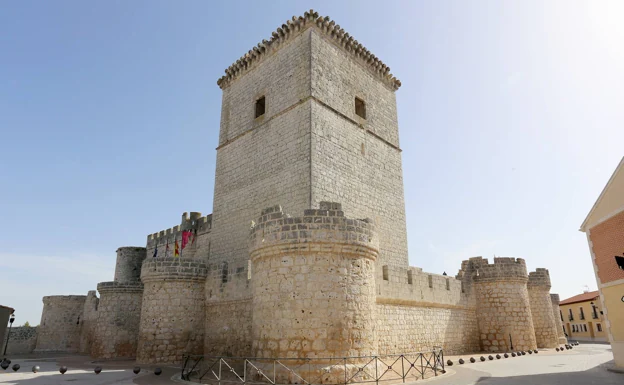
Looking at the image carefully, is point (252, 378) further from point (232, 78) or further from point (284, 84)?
point (232, 78)

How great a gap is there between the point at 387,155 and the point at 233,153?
690cm

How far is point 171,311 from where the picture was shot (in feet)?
46.2

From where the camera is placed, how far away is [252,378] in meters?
9.33

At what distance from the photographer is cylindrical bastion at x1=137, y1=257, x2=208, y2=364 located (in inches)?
538

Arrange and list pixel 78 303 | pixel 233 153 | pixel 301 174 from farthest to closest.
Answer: pixel 78 303
pixel 233 153
pixel 301 174

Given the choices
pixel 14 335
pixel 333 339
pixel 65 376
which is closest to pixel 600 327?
pixel 333 339

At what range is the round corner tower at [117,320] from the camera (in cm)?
1756

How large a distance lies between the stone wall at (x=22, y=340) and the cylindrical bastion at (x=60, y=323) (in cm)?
72

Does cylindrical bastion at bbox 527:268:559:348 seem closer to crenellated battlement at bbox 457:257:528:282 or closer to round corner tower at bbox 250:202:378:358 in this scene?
crenellated battlement at bbox 457:257:528:282

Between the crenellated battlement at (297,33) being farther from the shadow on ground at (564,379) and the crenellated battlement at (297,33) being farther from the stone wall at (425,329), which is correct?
the shadow on ground at (564,379)

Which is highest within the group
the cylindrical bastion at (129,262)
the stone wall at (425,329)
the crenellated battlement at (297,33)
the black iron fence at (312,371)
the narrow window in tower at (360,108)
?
the crenellated battlement at (297,33)

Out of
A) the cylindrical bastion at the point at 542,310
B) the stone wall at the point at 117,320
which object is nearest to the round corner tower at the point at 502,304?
the cylindrical bastion at the point at 542,310

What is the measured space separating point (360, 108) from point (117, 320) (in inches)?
548

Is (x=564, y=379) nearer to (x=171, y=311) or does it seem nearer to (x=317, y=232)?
(x=317, y=232)
